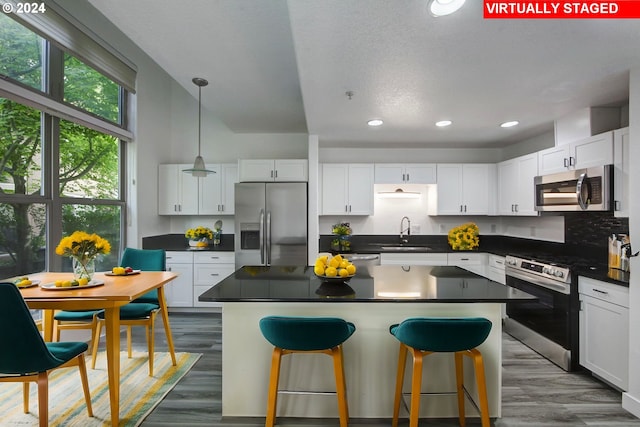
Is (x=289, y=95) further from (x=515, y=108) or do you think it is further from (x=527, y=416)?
(x=527, y=416)

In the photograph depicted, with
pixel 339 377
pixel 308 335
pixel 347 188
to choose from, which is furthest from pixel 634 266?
pixel 347 188

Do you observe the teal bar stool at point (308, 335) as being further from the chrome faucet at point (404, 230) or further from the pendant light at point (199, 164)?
the chrome faucet at point (404, 230)

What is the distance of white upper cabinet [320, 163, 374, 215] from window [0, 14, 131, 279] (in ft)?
8.91

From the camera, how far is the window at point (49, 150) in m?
2.77

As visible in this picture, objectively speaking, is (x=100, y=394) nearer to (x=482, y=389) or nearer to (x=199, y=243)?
(x=199, y=243)

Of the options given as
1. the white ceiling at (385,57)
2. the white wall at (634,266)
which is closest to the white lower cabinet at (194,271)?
the white ceiling at (385,57)

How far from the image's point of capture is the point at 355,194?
4938 millimetres

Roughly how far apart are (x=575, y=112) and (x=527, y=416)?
2817 mm

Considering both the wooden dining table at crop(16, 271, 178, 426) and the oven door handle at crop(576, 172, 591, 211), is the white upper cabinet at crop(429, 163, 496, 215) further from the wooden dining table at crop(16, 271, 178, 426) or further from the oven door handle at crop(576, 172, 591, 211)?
the wooden dining table at crop(16, 271, 178, 426)

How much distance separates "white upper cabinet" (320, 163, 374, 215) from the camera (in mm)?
4918

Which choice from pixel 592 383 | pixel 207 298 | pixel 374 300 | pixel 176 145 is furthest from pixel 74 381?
pixel 592 383

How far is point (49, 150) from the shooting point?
125 inches

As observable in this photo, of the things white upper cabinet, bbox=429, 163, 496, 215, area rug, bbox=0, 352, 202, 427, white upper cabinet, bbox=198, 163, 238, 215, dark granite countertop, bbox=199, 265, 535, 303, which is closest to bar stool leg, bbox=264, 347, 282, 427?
dark granite countertop, bbox=199, 265, 535, 303

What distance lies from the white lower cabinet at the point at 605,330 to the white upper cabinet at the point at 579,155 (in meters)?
1.06
